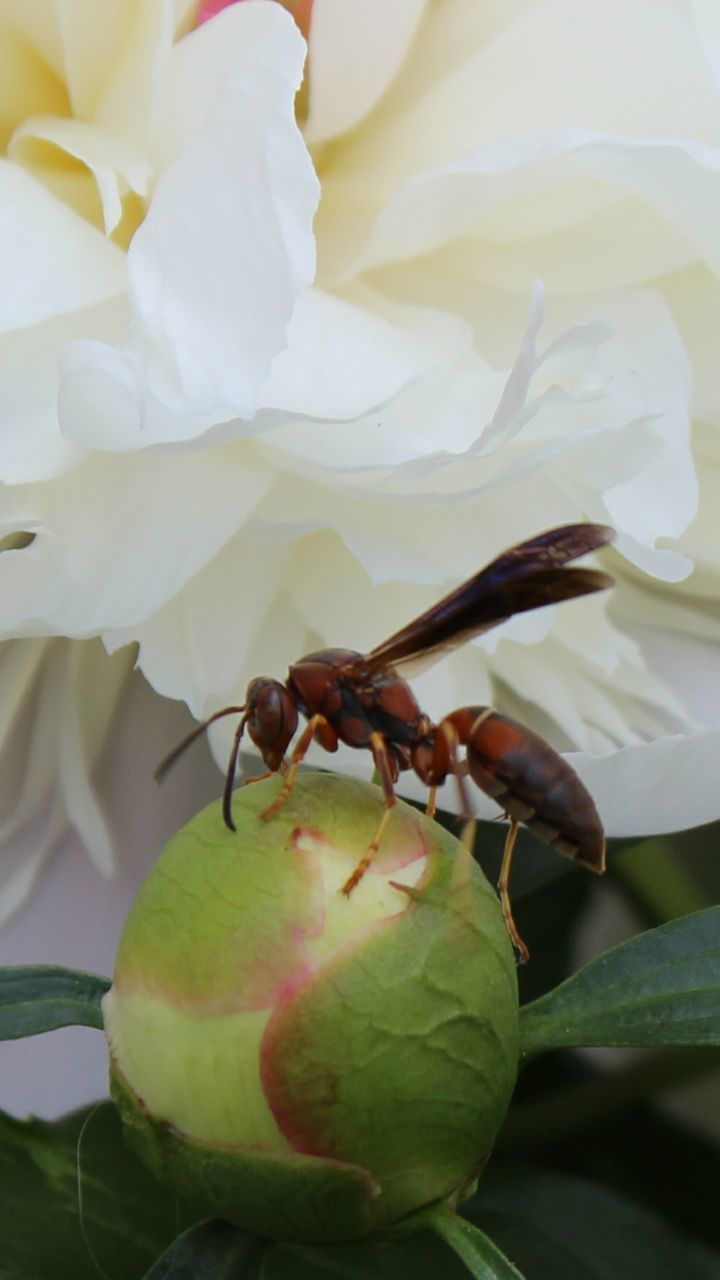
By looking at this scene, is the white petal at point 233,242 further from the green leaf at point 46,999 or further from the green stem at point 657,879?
the green stem at point 657,879

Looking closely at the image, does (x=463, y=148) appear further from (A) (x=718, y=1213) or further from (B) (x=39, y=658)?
(A) (x=718, y=1213)

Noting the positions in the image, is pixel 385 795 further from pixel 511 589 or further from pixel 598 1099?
pixel 598 1099

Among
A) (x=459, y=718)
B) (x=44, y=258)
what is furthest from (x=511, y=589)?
(x=44, y=258)

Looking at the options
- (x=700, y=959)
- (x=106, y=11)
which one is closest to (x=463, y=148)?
(x=106, y=11)

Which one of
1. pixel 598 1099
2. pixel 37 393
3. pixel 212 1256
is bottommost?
pixel 598 1099

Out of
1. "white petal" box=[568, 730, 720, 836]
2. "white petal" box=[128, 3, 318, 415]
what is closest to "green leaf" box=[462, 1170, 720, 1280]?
"white petal" box=[568, 730, 720, 836]

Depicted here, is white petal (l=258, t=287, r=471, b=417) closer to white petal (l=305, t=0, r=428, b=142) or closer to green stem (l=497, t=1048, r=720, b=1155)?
white petal (l=305, t=0, r=428, b=142)

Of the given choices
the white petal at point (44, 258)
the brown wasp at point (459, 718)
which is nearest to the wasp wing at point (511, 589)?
the brown wasp at point (459, 718)
